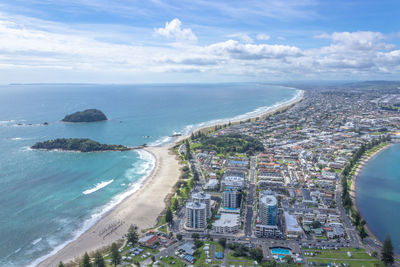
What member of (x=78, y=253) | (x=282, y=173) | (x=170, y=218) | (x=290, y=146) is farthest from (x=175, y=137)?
(x=78, y=253)

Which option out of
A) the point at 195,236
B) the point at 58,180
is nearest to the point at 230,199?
the point at 195,236

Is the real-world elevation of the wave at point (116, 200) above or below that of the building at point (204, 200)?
below

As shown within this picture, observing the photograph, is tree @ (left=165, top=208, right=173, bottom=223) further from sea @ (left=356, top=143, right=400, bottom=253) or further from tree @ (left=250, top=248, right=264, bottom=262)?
sea @ (left=356, top=143, right=400, bottom=253)

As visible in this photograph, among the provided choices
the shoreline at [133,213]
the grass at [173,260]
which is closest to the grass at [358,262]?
the grass at [173,260]

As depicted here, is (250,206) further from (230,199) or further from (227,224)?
(227,224)

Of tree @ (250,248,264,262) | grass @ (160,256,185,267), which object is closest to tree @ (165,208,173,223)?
grass @ (160,256,185,267)

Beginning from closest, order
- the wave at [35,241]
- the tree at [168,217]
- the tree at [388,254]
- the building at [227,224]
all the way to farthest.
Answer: the tree at [388,254] → the wave at [35,241] → the building at [227,224] → the tree at [168,217]

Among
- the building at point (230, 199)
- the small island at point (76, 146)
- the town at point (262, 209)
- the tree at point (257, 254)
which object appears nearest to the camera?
the tree at point (257, 254)

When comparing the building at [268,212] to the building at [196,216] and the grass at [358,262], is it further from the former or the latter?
the building at [196,216]

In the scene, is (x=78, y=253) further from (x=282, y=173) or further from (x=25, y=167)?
(x=282, y=173)
